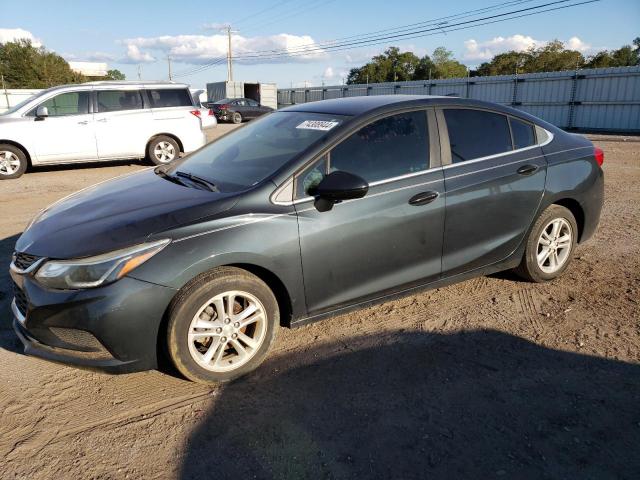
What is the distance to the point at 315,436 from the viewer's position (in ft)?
8.10

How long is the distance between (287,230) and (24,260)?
154cm

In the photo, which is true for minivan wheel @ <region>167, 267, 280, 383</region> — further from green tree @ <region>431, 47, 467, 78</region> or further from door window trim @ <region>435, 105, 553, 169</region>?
green tree @ <region>431, 47, 467, 78</region>

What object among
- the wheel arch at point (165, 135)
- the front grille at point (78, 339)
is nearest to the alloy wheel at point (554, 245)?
the front grille at point (78, 339)

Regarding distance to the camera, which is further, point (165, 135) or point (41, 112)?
point (165, 135)

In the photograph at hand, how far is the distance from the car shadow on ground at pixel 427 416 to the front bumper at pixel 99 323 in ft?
1.85

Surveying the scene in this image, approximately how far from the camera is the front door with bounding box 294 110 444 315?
3.08m

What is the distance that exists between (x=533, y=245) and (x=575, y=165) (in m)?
0.81

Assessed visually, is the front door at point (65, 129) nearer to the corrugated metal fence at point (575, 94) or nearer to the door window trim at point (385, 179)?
the door window trim at point (385, 179)

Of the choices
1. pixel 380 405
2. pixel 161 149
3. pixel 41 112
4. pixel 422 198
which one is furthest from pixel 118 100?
pixel 380 405

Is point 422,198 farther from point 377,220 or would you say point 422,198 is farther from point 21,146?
point 21,146

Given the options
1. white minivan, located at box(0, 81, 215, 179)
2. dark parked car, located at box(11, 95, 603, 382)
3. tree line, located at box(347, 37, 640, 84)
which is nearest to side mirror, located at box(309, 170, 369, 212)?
dark parked car, located at box(11, 95, 603, 382)

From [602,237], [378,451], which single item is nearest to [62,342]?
[378,451]

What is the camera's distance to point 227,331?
2.91 meters

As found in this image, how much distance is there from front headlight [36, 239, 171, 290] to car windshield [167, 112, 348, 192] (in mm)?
752
